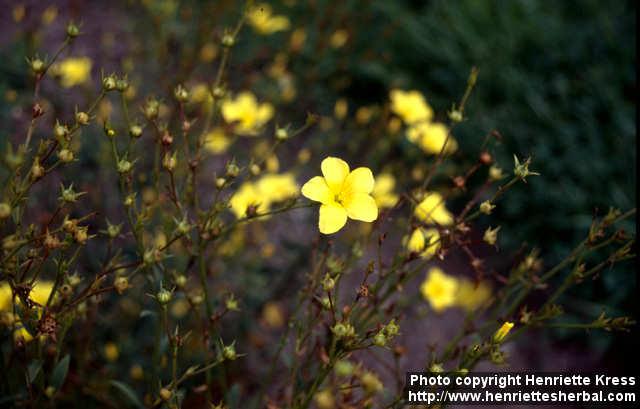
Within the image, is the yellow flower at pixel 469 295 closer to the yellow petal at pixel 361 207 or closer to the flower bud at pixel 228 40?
the yellow petal at pixel 361 207

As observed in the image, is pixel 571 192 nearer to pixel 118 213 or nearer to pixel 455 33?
pixel 455 33

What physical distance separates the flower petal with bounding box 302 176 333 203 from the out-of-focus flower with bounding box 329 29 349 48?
2.24m

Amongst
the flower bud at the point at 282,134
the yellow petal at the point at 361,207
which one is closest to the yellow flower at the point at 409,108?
the flower bud at the point at 282,134

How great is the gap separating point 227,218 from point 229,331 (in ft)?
1.88

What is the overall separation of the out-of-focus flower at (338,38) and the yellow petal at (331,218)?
2.31 m

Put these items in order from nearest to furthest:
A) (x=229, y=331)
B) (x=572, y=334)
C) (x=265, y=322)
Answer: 1. (x=229, y=331)
2. (x=265, y=322)
3. (x=572, y=334)

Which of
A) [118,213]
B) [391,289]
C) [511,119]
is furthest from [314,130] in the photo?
[391,289]

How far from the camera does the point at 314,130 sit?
3.88 metres

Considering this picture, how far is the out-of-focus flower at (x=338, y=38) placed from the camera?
11.2 feet

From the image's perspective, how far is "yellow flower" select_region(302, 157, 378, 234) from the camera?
1239 millimetres

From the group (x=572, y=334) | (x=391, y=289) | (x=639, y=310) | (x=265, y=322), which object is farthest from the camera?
(x=572, y=334)

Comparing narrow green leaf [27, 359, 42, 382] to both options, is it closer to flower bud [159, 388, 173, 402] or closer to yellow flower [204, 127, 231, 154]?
flower bud [159, 388, 173, 402]

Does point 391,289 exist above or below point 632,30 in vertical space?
below

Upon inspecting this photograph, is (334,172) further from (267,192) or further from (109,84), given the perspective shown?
(267,192)
